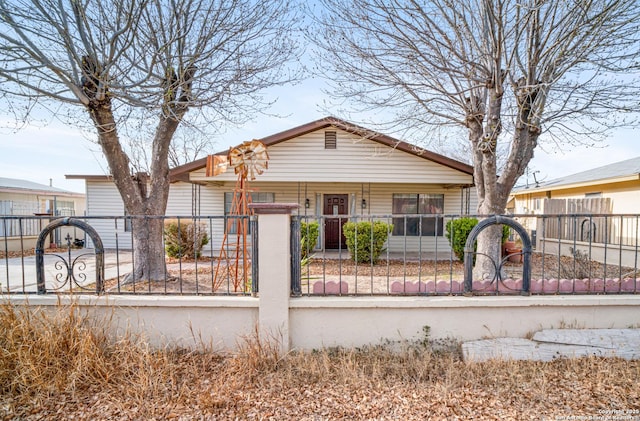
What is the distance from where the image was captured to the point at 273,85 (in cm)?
621

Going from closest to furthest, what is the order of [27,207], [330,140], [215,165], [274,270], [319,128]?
[274,270], [215,165], [319,128], [330,140], [27,207]

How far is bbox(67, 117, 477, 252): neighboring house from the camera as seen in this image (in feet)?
29.9

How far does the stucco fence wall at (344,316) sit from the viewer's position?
346 cm

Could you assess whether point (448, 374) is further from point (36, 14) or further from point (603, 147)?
point (36, 14)

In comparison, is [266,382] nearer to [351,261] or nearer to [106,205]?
[351,261]

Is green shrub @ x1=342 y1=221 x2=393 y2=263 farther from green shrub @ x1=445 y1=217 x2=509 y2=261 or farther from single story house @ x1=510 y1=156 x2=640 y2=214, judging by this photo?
single story house @ x1=510 y1=156 x2=640 y2=214

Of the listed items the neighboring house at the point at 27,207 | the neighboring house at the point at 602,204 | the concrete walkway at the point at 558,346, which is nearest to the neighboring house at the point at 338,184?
the neighboring house at the point at 27,207

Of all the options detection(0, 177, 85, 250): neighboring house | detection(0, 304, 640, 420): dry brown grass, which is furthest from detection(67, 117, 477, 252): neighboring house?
detection(0, 304, 640, 420): dry brown grass

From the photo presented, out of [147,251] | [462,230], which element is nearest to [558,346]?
[462,230]

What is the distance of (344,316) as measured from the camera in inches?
A: 138

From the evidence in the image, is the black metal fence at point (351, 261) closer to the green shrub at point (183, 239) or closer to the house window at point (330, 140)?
the green shrub at point (183, 239)

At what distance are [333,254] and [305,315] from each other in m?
7.25

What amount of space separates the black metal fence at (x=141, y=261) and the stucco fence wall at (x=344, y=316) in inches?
8.0

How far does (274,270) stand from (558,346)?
3.11m
